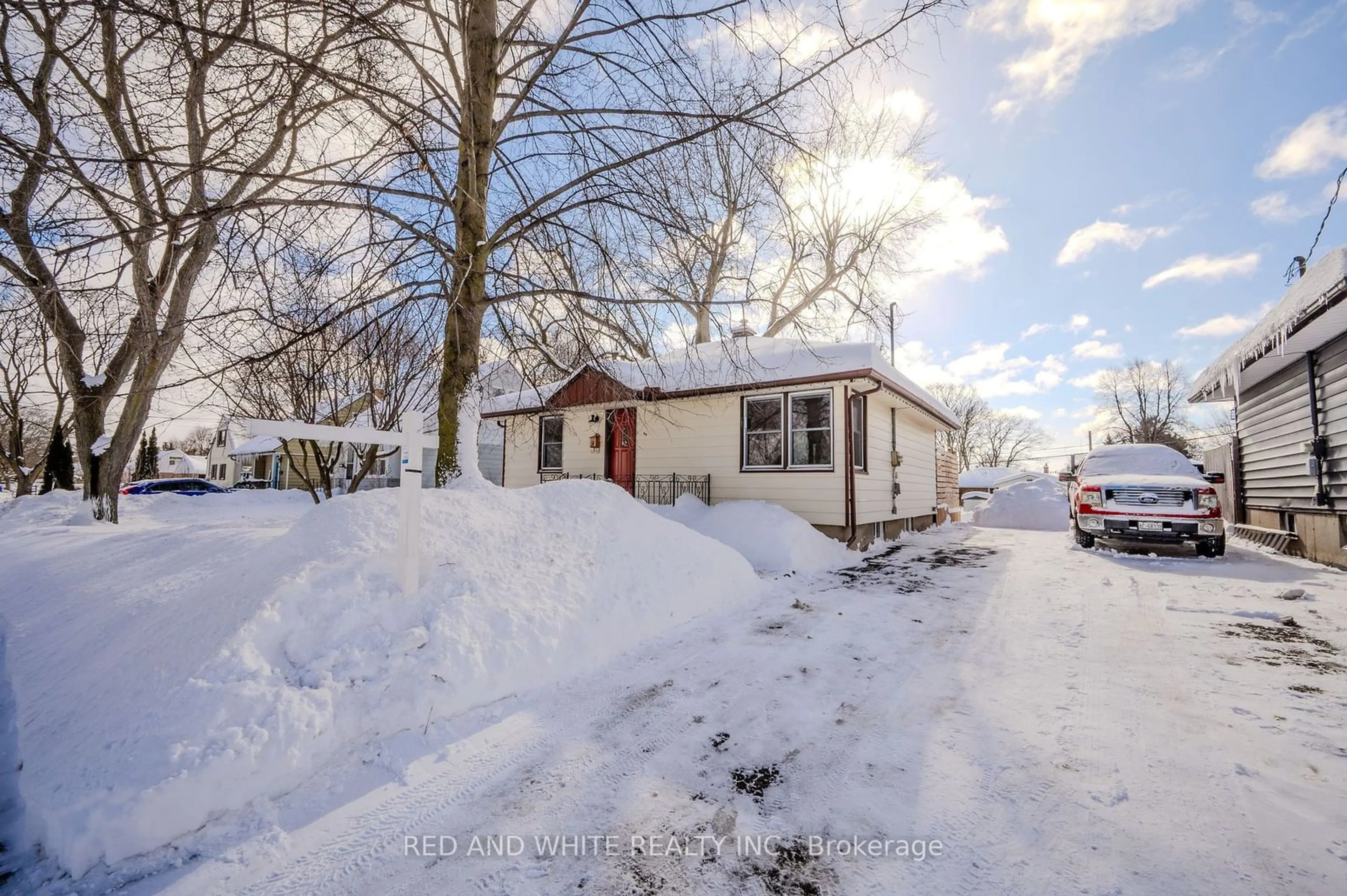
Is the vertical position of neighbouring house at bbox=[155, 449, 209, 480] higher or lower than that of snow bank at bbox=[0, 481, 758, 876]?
higher

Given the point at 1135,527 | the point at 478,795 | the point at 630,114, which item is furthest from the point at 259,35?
the point at 1135,527

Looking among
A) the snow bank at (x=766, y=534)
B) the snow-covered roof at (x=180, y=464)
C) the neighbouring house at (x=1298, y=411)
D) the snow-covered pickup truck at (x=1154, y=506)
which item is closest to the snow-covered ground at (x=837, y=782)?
the snow bank at (x=766, y=534)

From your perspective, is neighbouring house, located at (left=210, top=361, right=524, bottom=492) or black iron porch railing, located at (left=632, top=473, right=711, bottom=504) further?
black iron porch railing, located at (left=632, top=473, right=711, bottom=504)

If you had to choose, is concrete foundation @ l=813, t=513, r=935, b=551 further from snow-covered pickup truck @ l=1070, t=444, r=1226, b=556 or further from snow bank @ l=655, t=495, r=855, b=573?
snow-covered pickup truck @ l=1070, t=444, r=1226, b=556

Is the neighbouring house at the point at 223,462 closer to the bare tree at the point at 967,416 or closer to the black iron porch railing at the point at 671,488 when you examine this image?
the black iron porch railing at the point at 671,488

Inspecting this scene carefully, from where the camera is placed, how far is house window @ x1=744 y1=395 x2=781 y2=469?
9555mm

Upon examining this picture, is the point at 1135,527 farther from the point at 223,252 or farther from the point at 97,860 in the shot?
the point at 223,252

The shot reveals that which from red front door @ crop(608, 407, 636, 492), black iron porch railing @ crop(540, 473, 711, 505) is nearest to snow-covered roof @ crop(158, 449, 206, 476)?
red front door @ crop(608, 407, 636, 492)

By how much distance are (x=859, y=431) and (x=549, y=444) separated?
758cm

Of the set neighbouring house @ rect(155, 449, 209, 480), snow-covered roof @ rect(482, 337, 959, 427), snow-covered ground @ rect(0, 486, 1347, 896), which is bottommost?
snow-covered ground @ rect(0, 486, 1347, 896)

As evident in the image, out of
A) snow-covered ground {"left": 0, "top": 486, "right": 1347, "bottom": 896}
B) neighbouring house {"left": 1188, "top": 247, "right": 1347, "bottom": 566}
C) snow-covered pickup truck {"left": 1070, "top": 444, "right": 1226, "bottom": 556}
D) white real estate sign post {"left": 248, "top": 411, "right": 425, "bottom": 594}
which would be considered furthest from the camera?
snow-covered pickup truck {"left": 1070, "top": 444, "right": 1226, "bottom": 556}

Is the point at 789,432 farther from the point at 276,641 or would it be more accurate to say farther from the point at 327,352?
the point at 276,641

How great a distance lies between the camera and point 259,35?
3354 mm

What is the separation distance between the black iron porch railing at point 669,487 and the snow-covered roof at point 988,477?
116 feet
